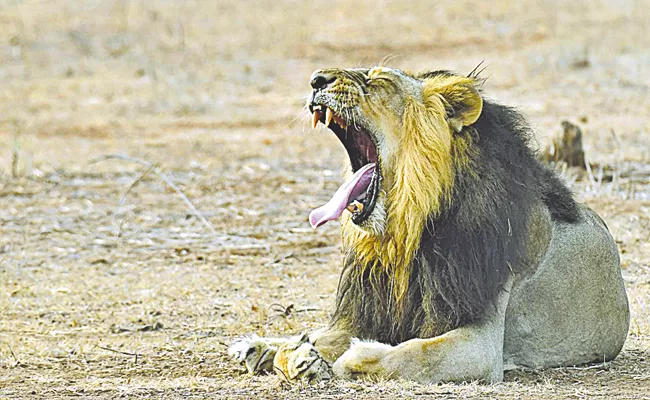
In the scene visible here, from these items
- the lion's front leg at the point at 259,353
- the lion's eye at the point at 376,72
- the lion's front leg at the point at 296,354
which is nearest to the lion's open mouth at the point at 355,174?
the lion's eye at the point at 376,72

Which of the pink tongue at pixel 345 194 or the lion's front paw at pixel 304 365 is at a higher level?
the pink tongue at pixel 345 194

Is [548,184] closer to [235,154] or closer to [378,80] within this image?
[378,80]

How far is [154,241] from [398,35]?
1525 cm

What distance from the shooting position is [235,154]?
13914 millimetres

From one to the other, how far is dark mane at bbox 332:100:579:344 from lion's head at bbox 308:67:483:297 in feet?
0.22

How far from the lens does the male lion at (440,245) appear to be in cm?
523

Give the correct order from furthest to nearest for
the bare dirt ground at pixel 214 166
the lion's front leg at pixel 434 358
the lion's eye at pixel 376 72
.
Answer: the bare dirt ground at pixel 214 166 < the lion's eye at pixel 376 72 < the lion's front leg at pixel 434 358

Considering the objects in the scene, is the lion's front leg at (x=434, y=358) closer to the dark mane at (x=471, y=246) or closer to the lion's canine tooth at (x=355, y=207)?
the dark mane at (x=471, y=246)

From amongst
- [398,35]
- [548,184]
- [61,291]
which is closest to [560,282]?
[548,184]

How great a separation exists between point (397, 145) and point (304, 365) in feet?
3.47

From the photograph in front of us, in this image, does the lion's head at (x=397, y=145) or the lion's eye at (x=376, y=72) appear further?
the lion's eye at (x=376, y=72)

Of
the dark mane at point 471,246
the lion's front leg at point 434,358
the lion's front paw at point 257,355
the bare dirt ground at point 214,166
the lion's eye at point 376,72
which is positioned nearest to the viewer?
the lion's front leg at point 434,358

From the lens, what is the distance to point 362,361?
5223 millimetres

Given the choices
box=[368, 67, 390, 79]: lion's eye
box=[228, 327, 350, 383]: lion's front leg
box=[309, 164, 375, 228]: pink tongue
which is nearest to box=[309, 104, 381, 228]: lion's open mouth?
box=[309, 164, 375, 228]: pink tongue
